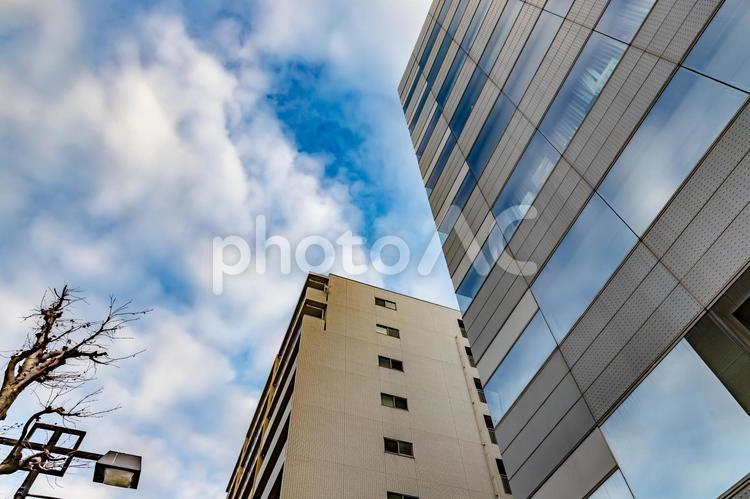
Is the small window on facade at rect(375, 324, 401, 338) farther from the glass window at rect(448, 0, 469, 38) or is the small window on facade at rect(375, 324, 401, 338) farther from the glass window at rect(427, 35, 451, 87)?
the glass window at rect(448, 0, 469, 38)

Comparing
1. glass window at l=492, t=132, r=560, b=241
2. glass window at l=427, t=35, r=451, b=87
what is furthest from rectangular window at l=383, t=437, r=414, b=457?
glass window at l=427, t=35, r=451, b=87

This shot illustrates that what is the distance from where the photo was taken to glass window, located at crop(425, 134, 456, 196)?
67.3ft

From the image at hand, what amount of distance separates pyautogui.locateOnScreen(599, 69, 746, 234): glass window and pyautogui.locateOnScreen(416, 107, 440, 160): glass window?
14.1 m

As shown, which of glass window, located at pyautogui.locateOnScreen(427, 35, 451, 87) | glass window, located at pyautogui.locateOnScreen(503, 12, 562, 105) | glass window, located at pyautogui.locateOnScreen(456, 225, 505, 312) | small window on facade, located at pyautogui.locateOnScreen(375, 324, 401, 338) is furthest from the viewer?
small window on facade, located at pyautogui.locateOnScreen(375, 324, 401, 338)

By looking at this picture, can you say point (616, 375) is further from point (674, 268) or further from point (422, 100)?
point (422, 100)

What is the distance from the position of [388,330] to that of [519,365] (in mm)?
20769

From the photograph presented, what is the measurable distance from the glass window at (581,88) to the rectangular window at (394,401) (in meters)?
19.6

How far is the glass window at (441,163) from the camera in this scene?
20516 millimetres

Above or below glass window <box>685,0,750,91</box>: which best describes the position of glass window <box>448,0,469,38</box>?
above

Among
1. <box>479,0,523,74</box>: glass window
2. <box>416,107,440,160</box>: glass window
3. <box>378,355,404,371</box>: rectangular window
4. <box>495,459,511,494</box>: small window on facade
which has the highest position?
<box>416,107,440,160</box>: glass window

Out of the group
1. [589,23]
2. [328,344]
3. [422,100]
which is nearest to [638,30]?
[589,23]

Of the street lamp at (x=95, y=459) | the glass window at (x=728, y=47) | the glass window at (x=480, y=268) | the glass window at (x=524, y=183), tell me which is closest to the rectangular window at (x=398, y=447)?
the glass window at (x=480, y=268)

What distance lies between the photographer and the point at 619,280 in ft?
31.4

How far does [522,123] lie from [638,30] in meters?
4.60
